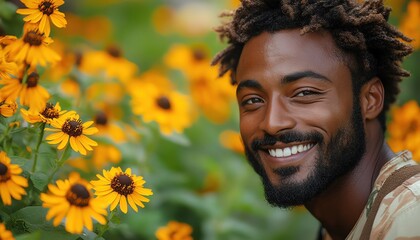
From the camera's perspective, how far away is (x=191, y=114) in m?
4.82

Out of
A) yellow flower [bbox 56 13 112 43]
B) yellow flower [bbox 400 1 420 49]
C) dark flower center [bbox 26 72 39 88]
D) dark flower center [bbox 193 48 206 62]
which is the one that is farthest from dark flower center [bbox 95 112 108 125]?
yellow flower [bbox 56 13 112 43]

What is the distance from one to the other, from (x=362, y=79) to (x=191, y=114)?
227 centimetres

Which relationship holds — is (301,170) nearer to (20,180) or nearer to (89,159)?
(20,180)

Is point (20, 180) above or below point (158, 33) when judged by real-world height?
below

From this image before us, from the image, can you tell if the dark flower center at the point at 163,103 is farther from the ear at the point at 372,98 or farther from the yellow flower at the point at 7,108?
the yellow flower at the point at 7,108

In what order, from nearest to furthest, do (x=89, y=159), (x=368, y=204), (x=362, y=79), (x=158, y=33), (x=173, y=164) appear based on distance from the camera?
(x=368, y=204) < (x=362, y=79) < (x=89, y=159) < (x=173, y=164) < (x=158, y=33)

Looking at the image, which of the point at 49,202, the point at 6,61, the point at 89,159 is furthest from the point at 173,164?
the point at 49,202

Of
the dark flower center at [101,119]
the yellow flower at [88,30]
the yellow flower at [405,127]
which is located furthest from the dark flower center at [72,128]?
the yellow flower at [88,30]

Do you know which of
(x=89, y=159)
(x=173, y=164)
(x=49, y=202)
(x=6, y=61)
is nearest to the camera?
(x=49, y=202)

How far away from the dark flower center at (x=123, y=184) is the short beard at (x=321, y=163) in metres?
0.64

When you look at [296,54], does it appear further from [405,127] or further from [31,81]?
[405,127]

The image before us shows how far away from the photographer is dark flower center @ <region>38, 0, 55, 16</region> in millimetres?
2277

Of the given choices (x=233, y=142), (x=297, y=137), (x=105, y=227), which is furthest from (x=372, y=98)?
(x=233, y=142)

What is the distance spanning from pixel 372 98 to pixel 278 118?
498 millimetres
